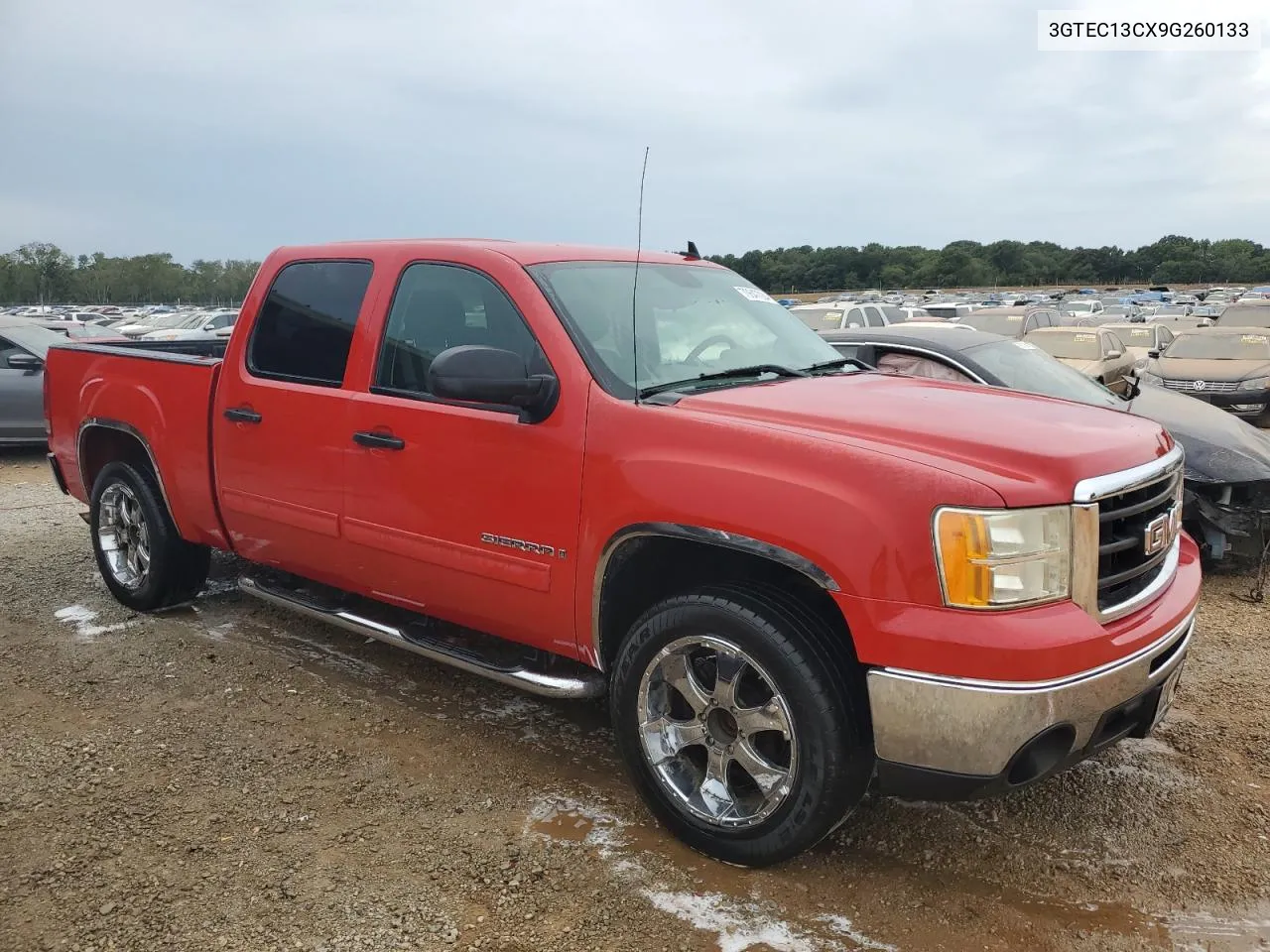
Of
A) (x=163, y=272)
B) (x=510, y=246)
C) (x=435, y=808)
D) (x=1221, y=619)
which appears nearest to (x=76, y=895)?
(x=435, y=808)

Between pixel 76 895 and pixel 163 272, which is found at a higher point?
pixel 163 272

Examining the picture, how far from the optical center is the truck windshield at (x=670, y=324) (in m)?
3.41

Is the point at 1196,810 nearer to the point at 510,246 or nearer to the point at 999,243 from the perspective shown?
the point at 510,246

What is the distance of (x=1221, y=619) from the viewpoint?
17.6ft

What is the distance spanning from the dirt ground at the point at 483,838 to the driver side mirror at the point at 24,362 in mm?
7673

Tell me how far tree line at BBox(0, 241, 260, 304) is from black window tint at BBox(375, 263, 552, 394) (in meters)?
78.9

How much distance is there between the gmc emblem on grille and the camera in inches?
113

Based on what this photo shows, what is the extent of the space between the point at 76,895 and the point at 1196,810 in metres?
3.61

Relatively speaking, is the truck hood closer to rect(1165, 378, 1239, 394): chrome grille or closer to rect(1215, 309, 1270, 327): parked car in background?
rect(1165, 378, 1239, 394): chrome grille

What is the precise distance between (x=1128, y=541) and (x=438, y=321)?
2497 millimetres

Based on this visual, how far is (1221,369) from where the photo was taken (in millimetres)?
14102

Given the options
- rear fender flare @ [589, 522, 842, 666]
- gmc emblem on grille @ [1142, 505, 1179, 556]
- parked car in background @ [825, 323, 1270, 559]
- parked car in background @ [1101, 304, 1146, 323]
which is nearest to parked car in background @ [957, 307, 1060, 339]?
parked car in background @ [825, 323, 1270, 559]

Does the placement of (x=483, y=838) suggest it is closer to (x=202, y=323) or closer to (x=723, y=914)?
(x=723, y=914)

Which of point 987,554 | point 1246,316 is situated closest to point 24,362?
point 987,554
